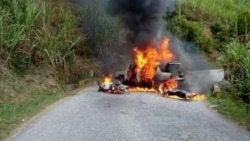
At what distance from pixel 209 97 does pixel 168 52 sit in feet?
14.2

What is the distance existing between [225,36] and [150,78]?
10928 mm

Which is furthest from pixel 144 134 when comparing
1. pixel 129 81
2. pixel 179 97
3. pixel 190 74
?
pixel 190 74

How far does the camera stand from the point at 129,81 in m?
14.4

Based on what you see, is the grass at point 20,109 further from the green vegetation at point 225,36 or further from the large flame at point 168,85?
the green vegetation at point 225,36

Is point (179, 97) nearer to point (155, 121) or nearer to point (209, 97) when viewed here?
point (209, 97)

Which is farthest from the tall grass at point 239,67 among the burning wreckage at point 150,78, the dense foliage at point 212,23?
the dense foliage at point 212,23

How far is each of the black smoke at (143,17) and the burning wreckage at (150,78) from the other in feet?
1.99

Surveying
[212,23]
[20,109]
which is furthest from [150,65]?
[212,23]

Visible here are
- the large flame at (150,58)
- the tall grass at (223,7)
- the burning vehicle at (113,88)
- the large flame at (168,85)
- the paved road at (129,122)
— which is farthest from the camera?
the tall grass at (223,7)

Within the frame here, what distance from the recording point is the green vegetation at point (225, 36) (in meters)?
12.1

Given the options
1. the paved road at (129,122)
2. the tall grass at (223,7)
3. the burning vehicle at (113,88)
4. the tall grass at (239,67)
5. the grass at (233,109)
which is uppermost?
the tall grass at (223,7)

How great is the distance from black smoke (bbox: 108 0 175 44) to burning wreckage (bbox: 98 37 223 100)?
1.99ft

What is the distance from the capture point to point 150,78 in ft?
47.5

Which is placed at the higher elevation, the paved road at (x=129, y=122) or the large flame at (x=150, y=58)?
the large flame at (x=150, y=58)
